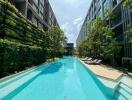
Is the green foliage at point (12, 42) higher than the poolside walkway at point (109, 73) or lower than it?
higher

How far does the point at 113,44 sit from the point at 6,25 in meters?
11.0

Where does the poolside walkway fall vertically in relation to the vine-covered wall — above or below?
below

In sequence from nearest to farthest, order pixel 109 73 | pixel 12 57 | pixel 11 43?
pixel 11 43
pixel 12 57
pixel 109 73

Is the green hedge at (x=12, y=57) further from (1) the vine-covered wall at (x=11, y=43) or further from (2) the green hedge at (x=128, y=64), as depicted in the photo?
(2) the green hedge at (x=128, y=64)

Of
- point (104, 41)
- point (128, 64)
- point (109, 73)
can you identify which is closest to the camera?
point (109, 73)

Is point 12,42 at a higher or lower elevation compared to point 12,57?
higher

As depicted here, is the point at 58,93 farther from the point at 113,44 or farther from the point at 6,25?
the point at 113,44

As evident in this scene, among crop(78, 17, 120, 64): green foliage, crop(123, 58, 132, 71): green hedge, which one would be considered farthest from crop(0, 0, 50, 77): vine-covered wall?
crop(123, 58, 132, 71): green hedge

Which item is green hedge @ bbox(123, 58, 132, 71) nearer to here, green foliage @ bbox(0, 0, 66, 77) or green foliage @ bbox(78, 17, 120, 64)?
green foliage @ bbox(78, 17, 120, 64)

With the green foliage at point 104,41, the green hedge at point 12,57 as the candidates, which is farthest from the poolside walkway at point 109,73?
the green hedge at point 12,57

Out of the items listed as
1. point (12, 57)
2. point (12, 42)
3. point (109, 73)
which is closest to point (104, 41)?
point (109, 73)

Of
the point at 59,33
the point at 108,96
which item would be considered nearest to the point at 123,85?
the point at 108,96

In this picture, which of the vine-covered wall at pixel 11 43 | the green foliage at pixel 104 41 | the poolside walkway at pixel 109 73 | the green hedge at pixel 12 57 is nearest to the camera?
the poolside walkway at pixel 109 73

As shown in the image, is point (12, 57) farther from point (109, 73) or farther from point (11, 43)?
point (109, 73)
